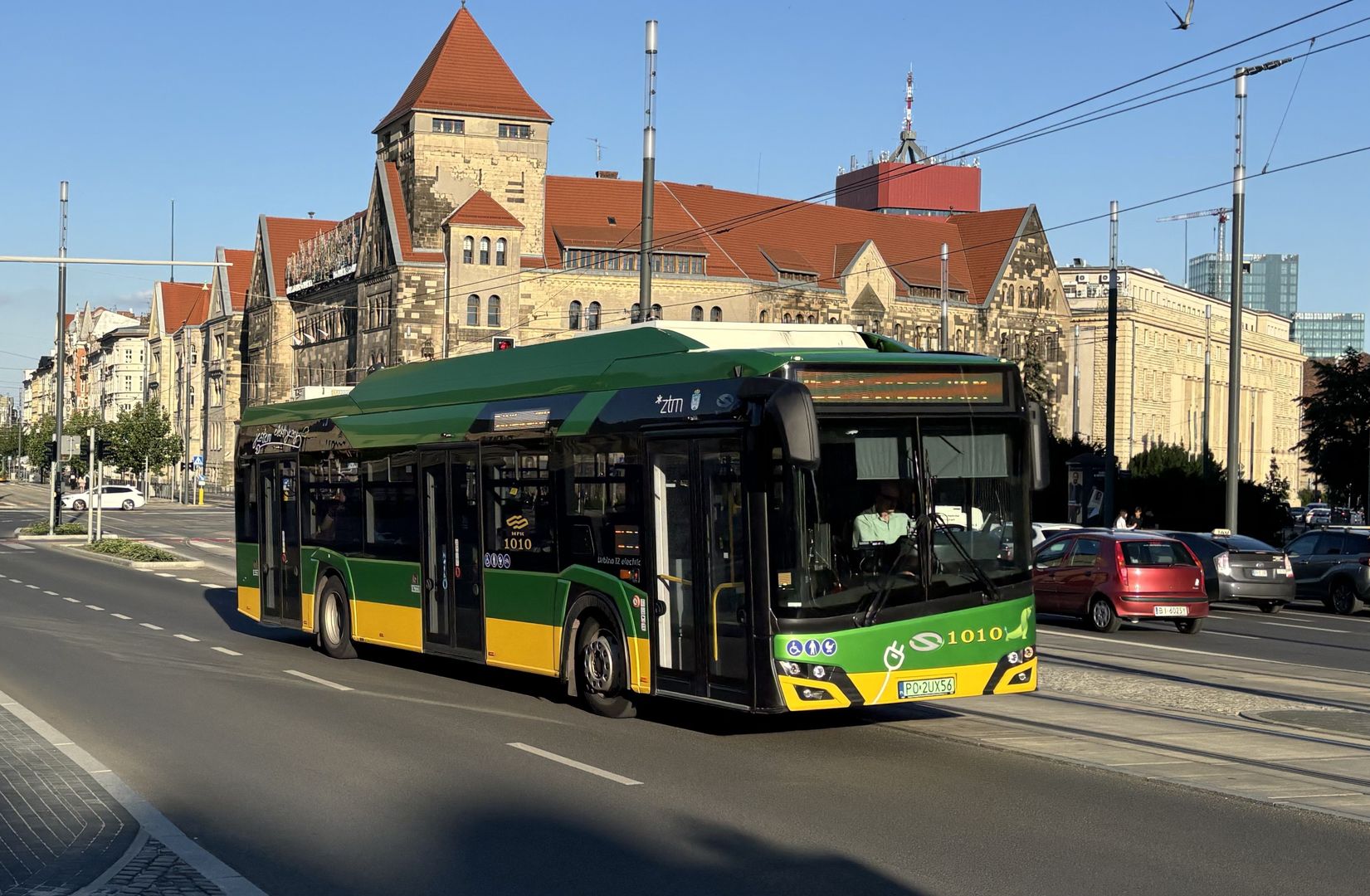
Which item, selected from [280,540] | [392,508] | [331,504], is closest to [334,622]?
[331,504]

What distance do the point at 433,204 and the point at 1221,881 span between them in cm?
8140

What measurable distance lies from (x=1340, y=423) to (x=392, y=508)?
4279 cm

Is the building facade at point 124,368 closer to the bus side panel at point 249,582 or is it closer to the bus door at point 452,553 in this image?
the bus side panel at point 249,582

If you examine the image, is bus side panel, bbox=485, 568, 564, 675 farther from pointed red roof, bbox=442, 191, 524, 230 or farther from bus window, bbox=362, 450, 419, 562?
pointed red roof, bbox=442, 191, 524, 230

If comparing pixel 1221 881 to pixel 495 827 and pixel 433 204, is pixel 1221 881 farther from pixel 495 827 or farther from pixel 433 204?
pixel 433 204

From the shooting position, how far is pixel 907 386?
39.4 ft

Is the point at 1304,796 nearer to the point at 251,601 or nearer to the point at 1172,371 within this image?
the point at 251,601

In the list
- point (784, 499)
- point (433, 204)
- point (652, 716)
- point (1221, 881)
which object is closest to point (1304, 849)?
point (1221, 881)

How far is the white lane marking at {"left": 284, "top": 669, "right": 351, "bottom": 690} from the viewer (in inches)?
626

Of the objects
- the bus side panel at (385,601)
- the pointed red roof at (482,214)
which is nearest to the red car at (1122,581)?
the bus side panel at (385,601)

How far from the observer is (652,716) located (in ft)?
45.4

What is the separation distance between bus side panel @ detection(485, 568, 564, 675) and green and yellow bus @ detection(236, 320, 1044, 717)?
0.03 m

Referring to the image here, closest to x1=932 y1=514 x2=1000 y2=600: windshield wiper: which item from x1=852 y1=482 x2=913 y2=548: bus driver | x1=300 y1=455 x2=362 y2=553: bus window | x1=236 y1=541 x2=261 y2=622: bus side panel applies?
x1=852 y1=482 x2=913 y2=548: bus driver

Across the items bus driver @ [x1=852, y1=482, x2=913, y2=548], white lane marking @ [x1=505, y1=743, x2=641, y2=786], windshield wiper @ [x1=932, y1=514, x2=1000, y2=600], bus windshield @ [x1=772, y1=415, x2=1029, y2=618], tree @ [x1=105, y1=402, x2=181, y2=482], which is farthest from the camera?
tree @ [x1=105, y1=402, x2=181, y2=482]
